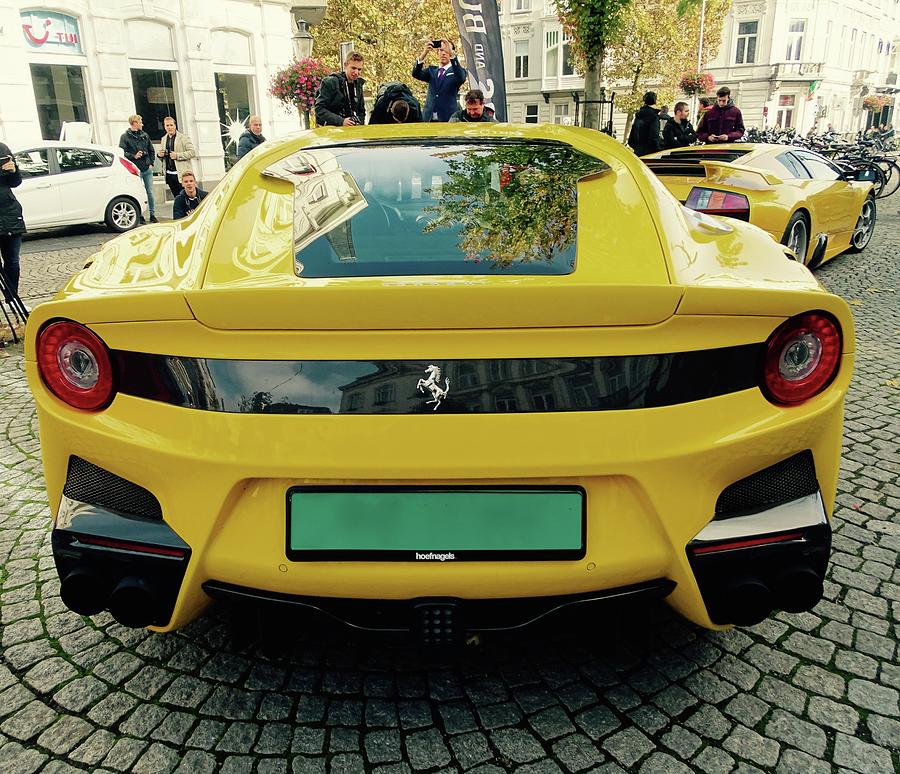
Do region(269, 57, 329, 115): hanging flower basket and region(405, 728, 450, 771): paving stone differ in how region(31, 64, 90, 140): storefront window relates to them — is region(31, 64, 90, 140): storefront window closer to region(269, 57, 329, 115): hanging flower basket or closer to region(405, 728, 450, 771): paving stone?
region(269, 57, 329, 115): hanging flower basket

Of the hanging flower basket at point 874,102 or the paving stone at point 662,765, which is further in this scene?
the hanging flower basket at point 874,102

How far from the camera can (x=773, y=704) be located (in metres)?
2.07

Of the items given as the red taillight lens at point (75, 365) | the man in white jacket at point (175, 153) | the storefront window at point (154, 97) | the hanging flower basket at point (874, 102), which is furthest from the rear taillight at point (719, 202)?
the hanging flower basket at point (874, 102)

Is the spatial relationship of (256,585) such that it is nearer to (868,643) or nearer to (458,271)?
(458,271)

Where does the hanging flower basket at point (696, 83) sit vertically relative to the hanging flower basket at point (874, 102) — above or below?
above

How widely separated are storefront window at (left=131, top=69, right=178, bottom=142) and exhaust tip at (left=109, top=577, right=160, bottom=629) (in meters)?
20.6

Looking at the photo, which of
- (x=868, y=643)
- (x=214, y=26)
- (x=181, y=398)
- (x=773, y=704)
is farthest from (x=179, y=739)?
(x=214, y=26)

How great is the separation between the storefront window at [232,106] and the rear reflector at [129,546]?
21582 millimetres

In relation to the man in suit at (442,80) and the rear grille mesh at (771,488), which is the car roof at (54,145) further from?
the rear grille mesh at (771,488)

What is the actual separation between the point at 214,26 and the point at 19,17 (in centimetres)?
525

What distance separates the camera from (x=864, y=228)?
9.84 m

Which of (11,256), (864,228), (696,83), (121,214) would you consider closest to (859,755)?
(11,256)

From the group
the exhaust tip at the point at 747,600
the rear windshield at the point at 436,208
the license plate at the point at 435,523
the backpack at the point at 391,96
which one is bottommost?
the exhaust tip at the point at 747,600

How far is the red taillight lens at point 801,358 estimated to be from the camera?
5.86 ft
